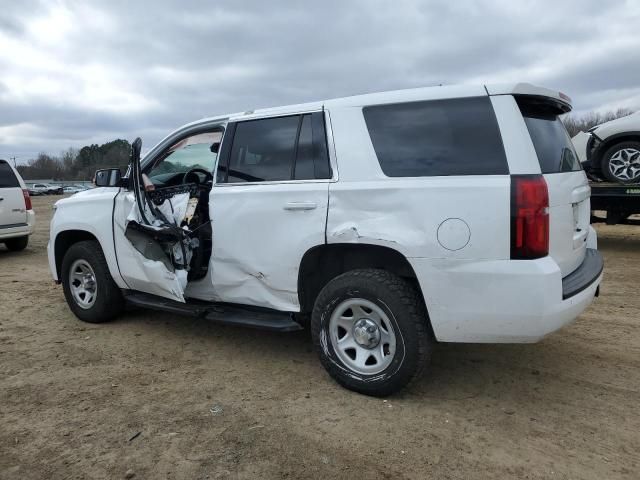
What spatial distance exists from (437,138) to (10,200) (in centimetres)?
896

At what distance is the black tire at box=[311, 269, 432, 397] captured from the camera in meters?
3.18

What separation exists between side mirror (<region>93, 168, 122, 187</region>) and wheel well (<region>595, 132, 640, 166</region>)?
743cm

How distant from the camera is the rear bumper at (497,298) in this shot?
287cm

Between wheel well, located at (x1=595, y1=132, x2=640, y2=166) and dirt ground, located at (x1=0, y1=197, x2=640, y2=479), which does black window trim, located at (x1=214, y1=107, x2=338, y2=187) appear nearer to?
dirt ground, located at (x1=0, y1=197, x2=640, y2=479)

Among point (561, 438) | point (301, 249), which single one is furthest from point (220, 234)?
point (561, 438)

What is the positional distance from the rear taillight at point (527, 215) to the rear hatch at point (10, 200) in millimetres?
9411

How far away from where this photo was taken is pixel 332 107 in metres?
3.61

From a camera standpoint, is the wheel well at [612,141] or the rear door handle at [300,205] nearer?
the rear door handle at [300,205]

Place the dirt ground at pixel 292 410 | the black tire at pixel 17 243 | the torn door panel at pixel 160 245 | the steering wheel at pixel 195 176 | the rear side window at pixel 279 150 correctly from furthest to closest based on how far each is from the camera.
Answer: the black tire at pixel 17 243 → the steering wheel at pixel 195 176 → the torn door panel at pixel 160 245 → the rear side window at pixel 279 150 → the dirt ground at pixel 292 410

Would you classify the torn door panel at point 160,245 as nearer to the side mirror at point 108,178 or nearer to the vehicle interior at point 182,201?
the vehicle interior at point 182,201

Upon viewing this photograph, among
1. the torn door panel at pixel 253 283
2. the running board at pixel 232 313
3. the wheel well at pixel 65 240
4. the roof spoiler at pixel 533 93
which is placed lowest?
the running board at pixel 232 313

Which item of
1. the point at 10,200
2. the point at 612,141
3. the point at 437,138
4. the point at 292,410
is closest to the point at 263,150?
the point at 437,138

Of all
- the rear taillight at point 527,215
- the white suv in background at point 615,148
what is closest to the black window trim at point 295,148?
the rear taillight at point 527,215

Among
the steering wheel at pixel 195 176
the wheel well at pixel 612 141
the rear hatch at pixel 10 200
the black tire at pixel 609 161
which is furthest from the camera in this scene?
the rear hatch at pixel 10 200
